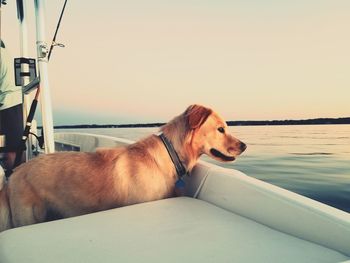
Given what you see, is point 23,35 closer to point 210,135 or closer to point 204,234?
point 210,135

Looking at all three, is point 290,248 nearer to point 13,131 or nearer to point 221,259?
point 221,259

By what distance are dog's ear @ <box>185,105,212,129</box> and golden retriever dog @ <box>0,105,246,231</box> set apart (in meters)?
0.36

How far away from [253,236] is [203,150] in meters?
1.57

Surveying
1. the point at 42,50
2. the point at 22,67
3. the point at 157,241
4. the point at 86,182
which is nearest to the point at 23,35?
the point at 22,67

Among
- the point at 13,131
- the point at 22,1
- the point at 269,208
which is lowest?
the point at 13,131

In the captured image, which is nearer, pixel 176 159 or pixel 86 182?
pixel 86 182

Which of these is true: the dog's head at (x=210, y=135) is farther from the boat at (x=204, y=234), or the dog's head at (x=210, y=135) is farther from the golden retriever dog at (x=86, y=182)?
the boat at (x=204, y=234)

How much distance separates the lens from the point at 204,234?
1.58 m

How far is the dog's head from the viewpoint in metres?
3.01

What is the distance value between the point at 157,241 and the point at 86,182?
115cm

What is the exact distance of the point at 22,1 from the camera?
4188 millimetres

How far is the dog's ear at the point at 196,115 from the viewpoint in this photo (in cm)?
299

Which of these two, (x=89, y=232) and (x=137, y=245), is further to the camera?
(x=89, y=232)

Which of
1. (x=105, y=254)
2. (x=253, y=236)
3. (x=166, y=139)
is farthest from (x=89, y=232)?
(x=166, y=139)
